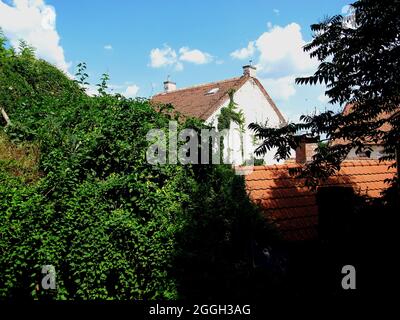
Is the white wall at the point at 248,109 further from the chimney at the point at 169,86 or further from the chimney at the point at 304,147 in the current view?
the chimney at the point at 169,86

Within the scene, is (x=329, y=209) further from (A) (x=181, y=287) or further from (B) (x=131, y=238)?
(B) (x=131, y=238)

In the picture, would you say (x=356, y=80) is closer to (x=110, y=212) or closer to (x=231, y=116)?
(x=110, y=212)

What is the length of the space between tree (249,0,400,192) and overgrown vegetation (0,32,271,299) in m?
1.54

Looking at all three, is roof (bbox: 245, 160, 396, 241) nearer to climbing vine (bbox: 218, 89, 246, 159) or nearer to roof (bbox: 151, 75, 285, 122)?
roof (bbox: 151, 75, 285, 122)

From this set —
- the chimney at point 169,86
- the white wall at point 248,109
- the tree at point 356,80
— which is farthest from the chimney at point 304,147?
the chimney at point 169,86

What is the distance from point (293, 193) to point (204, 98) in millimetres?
15115

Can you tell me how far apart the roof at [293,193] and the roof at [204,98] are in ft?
37.2

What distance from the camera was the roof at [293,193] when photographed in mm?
7180

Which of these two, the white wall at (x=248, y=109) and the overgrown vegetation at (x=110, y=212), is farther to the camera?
the white wall at (x=248, y=109)

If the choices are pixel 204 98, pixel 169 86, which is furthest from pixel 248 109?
pixel 169 86

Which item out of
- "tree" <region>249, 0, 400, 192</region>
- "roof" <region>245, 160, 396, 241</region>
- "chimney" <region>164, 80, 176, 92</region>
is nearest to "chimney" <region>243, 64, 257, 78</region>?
"chimney" <region>164, 80, 176, 92</region>

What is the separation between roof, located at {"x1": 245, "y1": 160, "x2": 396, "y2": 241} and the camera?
23.6 ft

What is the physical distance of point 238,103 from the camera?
71.3 feet
